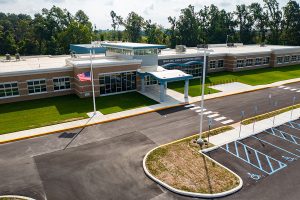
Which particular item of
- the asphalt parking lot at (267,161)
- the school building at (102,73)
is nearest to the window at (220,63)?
the school building at (102,73)

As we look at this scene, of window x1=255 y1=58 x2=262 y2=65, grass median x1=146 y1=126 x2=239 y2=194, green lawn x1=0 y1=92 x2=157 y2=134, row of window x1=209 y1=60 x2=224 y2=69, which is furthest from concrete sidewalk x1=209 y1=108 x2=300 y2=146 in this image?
window x1=255 y1=58 x2=262 y2=65

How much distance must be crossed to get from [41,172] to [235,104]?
1003 inches

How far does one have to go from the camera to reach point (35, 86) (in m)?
35.5

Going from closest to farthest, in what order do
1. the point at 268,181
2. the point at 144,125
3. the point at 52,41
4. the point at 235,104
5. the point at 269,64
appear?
the point at 268,181 → the point at 144,125 → the point at 235,104 → the point at 269,64 → the point at 52,41

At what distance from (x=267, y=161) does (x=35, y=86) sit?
99.4 ft

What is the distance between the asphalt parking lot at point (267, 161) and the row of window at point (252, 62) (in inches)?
1222

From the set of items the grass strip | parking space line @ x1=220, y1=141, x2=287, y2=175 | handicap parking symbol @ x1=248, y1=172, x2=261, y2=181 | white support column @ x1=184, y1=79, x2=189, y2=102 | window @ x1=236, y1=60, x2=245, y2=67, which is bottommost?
handicap parking symbol @ x1=248, y1=172, x2=261, y2=181

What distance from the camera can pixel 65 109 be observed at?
104 ft

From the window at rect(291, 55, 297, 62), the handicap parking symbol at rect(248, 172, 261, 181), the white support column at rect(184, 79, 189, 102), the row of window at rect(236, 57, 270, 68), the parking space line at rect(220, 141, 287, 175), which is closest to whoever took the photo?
the handicap parking symbol at rect(248, 172, 261, 181)

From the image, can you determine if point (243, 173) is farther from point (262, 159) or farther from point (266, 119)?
point (266, 119)

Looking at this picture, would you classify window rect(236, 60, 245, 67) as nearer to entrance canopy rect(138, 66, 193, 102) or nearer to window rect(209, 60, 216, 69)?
window rect(209, 60, 216, 69)

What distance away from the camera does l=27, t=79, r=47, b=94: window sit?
35094mm

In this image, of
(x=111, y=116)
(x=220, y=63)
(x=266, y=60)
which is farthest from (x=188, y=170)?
(x=266, y=60)

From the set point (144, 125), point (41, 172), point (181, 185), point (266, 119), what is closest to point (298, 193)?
point (181, 185)
